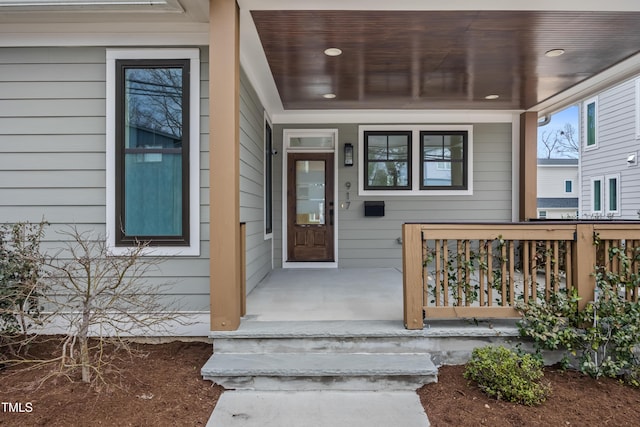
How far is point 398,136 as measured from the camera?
20.5 feet

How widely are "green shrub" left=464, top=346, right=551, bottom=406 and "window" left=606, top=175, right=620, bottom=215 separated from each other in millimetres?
7970

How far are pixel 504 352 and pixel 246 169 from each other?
9.84 ft

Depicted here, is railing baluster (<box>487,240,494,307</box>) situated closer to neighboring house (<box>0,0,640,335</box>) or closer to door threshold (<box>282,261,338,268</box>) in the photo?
neighboring house (<box>0,0,640,335</box>)

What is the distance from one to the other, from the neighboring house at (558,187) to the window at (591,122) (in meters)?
7.75

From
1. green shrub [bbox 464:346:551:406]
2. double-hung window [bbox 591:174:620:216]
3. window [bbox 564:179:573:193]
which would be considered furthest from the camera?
window [bbox 564:179:573:193]

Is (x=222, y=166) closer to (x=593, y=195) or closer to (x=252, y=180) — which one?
(x=252, y=180)

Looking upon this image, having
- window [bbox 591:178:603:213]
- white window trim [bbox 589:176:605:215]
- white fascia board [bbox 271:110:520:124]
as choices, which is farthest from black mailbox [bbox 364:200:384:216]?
window [bbox 591:178:603:213]

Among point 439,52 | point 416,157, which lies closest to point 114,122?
point 439,52

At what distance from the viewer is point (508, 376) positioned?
2609 millimetres

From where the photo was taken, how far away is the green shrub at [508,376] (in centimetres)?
255

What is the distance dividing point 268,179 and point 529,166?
159 inches

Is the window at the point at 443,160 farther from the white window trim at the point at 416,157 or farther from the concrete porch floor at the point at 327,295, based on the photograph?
the concrete porch floor at the point at 327,295

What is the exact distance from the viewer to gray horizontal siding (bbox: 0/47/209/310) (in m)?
3.60

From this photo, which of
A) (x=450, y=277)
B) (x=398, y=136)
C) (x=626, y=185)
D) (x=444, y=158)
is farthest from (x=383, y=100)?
(x=626, y=185)
